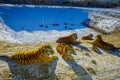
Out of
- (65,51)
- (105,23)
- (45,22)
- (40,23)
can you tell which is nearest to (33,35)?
(40,23)

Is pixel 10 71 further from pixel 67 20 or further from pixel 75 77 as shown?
pixel 67 20

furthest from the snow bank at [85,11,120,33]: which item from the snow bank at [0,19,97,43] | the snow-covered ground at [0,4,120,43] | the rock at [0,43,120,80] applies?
the rock at [0,43,120,80]

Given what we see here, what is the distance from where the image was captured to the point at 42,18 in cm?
1659

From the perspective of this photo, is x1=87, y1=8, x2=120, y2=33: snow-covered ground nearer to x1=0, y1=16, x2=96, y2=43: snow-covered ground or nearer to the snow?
the snow

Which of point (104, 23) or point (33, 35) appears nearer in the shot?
point (33, 35)

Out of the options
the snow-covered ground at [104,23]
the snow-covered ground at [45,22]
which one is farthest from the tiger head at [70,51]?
the snow-covered ground at [104,23]

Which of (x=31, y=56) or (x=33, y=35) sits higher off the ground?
(x=31, y=56)

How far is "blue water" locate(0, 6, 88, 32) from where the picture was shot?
561 inches

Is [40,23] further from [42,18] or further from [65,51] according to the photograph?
[65,51]

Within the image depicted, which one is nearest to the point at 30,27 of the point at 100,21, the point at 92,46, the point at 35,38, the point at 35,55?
the point at 35,38

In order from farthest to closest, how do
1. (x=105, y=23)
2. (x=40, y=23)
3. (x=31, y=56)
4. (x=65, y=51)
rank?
1. (x=40, y=23)
2. (x=105, y=23)
3. (x=65, y=51)
4. (x=31, y=56)

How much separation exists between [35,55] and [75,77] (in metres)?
0.94

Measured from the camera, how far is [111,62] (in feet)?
19.9

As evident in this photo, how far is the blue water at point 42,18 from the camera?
1425 cm
